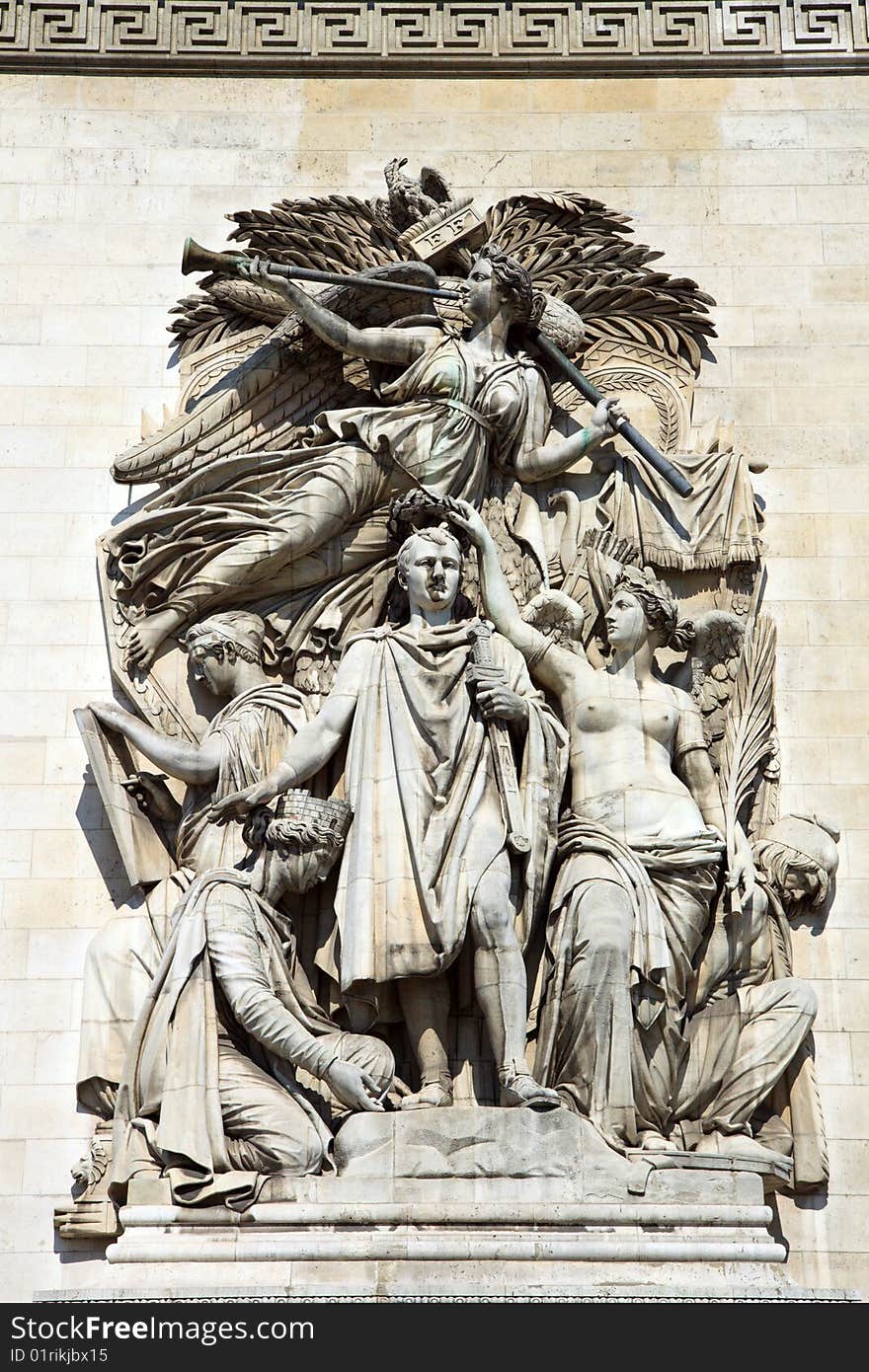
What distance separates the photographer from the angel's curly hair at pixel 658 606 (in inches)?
448

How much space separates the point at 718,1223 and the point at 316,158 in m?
6.28

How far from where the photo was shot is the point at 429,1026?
34.5ft

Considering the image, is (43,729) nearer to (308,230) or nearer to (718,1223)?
(308,230)

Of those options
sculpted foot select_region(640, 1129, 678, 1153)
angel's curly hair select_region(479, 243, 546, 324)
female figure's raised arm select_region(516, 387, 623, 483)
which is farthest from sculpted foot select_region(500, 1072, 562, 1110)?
angel's curly hair select_region(479, 243, 546, 324)

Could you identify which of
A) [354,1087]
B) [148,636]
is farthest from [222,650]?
[354,1087]

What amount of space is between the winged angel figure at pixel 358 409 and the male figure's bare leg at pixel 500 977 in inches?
73.2

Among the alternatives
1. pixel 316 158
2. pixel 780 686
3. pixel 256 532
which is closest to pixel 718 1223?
pixel 780 686

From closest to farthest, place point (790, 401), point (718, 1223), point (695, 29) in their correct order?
point (718, 1223) < point (790, 401) < point (695, 29)

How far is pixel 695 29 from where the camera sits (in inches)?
520

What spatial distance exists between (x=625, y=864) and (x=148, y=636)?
8.78 feet

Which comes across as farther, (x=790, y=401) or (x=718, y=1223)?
(x=790, y=401)

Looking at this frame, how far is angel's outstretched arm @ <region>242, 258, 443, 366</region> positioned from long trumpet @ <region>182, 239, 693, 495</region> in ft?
0.21

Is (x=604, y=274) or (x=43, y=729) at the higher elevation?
(x=604, y=274)

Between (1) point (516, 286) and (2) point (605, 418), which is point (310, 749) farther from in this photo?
(1) point (516, 286)
